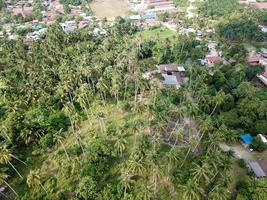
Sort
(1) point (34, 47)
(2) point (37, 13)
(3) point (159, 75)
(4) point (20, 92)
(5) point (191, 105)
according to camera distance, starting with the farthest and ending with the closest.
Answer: (2) point (37, 13)
(1) point (34, 47)
(3) point (159, 75)
(4) point (20, 92)
(5) point (191, 105)

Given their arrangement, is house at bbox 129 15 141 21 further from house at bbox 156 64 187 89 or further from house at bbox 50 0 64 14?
house at bbox 156 64 187 89

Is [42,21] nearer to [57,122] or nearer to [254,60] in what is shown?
[57,122]

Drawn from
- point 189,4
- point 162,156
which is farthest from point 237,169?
point 189,4

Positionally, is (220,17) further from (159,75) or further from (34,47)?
(34,47)

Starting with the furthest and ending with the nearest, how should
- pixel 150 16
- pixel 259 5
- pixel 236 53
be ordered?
pixel 259 5
pixel 150 16
pixel 236 53

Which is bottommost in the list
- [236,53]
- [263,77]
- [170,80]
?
[170,80]

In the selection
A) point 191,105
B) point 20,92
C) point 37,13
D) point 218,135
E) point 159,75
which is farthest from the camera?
point 37,13

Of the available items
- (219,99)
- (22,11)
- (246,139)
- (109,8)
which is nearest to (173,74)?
(219,99)

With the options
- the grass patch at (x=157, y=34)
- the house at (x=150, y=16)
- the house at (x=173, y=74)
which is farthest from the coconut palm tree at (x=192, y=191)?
the house at (x=150, y=16)
